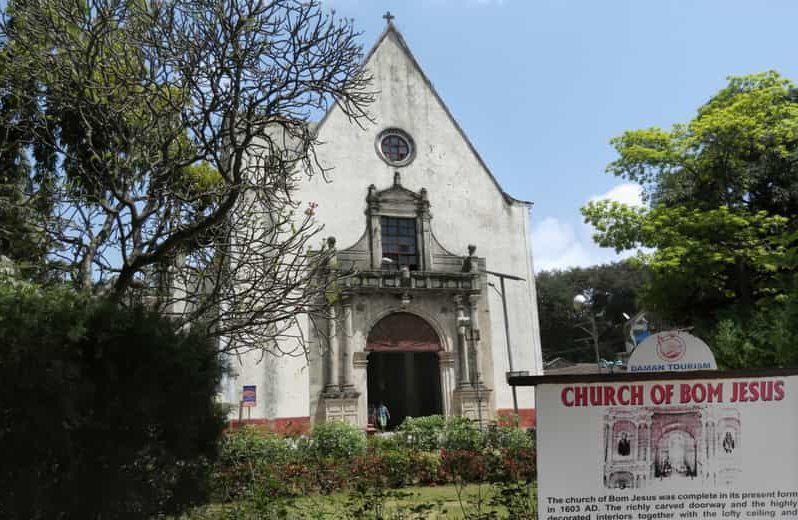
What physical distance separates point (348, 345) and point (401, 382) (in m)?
9.21

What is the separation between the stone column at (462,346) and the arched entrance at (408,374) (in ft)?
2.36

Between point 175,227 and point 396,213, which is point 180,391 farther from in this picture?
point 396,213

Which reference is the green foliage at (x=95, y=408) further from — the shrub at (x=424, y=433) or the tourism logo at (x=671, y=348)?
the shrub at (x=424, y=433)

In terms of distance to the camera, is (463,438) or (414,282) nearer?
(463,438)

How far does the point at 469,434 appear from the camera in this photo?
13.7m

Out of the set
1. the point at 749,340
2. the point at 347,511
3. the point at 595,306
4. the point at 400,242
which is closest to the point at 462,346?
the point at 400,242

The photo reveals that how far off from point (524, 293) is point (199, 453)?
20.7 meters

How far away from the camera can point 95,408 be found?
511cm

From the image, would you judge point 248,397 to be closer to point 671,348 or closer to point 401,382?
point 401,382

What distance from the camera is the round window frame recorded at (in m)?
25.1

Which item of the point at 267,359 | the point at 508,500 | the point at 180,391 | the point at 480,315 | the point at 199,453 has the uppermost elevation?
the point at 480,315

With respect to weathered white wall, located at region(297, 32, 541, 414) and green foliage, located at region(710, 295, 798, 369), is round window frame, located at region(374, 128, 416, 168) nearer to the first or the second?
weathered white wall, located at region(297, 32, 541, 414)

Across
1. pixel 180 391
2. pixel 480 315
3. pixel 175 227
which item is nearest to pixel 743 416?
pixel 180 391

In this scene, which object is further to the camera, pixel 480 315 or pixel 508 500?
pixel 480 315
